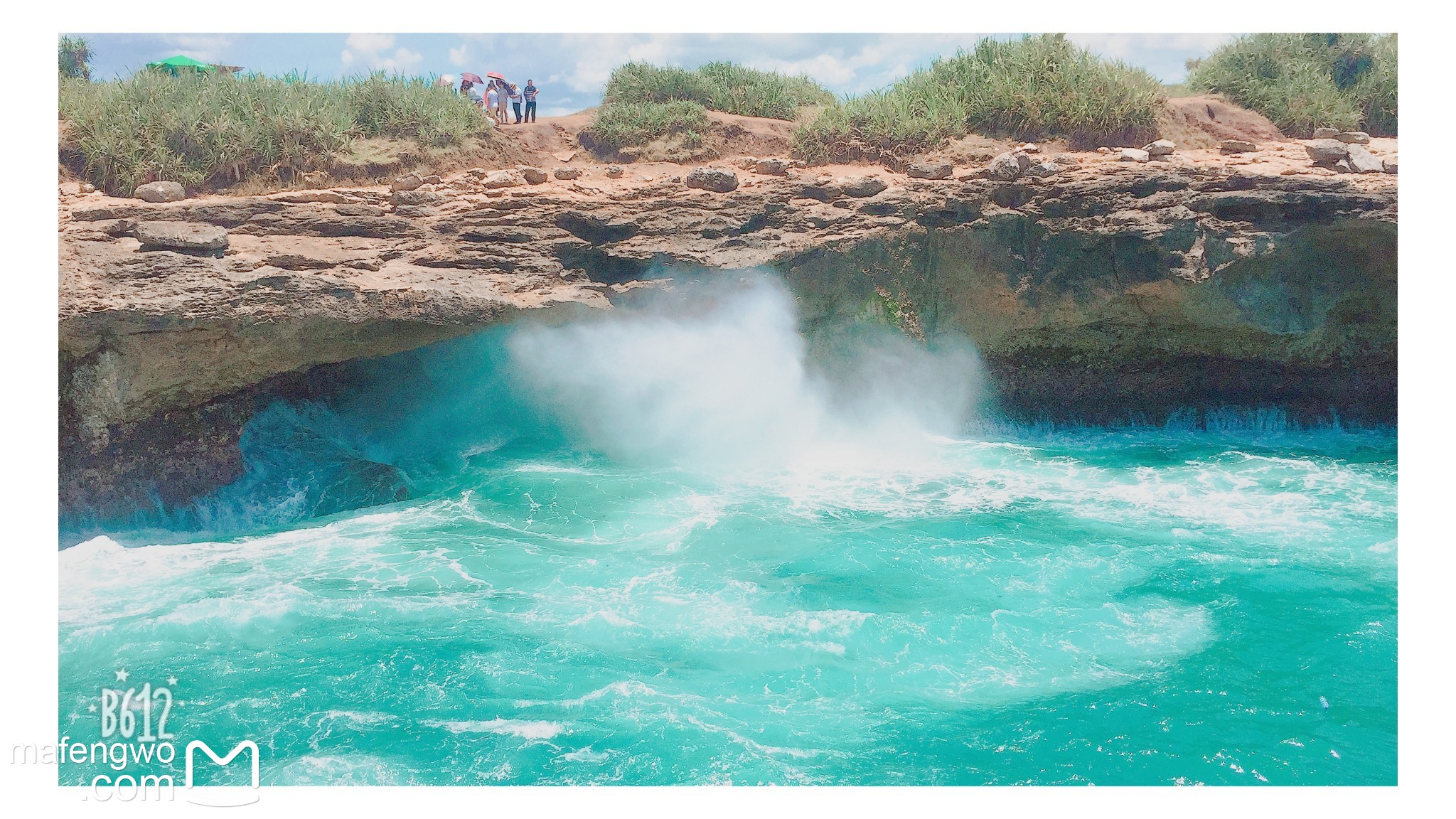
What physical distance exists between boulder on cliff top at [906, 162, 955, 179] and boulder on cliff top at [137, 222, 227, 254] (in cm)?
717

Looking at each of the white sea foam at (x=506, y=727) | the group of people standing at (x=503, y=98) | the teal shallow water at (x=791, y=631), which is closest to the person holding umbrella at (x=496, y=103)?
the group of people standing at (x=503, y=98)

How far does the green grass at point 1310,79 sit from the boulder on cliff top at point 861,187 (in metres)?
6.36

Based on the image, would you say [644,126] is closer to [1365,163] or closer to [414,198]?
[414,198]

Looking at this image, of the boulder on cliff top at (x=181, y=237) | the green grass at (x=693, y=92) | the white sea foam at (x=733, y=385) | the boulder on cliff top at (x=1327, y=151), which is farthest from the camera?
the green grass at (x=693, y=92)

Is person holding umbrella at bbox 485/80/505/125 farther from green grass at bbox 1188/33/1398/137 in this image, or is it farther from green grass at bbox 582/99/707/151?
green grass at bbox 1188/33/1398/137

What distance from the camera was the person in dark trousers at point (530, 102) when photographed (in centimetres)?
1365

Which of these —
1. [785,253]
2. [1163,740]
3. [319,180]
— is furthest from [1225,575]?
[319,180]

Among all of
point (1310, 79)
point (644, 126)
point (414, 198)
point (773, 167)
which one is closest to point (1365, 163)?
point (1310, 79)

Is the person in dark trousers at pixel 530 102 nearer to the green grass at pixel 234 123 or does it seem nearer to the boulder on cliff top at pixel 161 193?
the green grass at pixel 234 123

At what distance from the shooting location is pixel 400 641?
6496mm

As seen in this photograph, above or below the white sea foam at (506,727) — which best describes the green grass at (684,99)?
above

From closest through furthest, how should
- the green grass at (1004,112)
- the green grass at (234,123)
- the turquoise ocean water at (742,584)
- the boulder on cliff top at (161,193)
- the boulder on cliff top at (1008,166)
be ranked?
1. the turquoise ocean water at (742,584)
2. the boulder on cliff top at (161,193)
3. the boulder on cliff top at (1008,166)
4. the green grass at (234,123)
5. the green grass at (1004,112)

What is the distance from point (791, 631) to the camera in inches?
259

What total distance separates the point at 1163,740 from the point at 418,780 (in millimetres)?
3925
